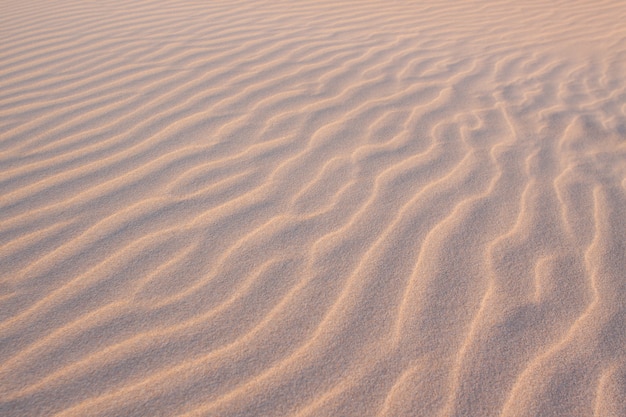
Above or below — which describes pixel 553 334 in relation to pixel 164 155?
below

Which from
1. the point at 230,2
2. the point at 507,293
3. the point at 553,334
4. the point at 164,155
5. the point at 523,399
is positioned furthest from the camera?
the point at 230,2

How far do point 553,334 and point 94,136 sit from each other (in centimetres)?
253

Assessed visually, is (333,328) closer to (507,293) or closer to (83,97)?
(507,293)

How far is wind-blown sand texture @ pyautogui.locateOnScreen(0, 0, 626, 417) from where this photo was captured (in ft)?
4.85

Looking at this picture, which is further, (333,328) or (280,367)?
→ (333,328)

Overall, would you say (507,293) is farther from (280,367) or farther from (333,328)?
(280,367)

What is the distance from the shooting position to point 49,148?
260cm

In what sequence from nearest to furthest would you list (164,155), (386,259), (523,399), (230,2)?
(523,399)
(386,259)
(164,155)
(230,2)

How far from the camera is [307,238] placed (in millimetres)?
2031

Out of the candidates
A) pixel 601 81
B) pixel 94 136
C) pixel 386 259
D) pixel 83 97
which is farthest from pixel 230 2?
pixel 386 259

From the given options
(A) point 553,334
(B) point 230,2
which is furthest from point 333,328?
(B) point 230,2

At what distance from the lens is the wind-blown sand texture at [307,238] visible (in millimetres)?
1478

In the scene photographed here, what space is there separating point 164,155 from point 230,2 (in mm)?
4034

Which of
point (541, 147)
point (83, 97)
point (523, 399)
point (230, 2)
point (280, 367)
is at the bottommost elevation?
point (523, 399)
